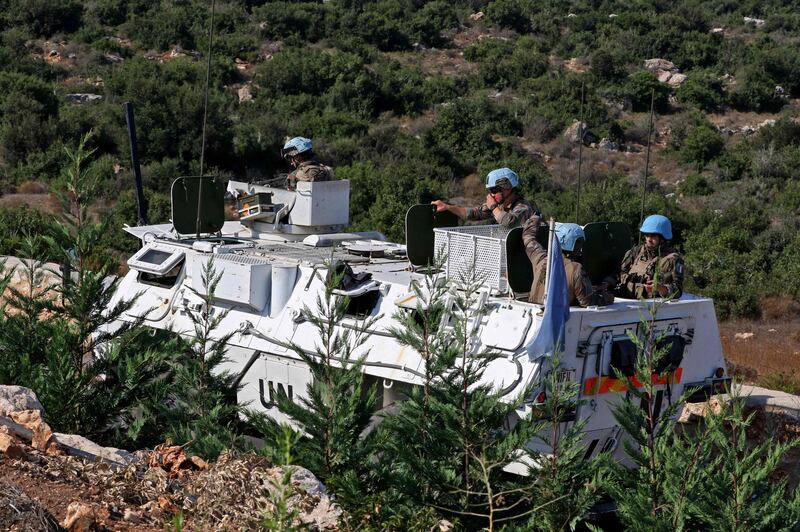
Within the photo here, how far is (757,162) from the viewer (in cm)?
2766

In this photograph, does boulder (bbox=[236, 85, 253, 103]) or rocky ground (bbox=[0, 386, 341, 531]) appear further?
boulder (bbox=[236, 85, 253, 103])

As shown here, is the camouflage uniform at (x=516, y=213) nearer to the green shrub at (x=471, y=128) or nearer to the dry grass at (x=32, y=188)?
the dry grass at (x=32, y=188)

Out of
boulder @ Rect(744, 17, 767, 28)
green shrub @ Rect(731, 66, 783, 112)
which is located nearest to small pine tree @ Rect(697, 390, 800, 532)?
green shrub @ Rect(731, 66, 783, 112)

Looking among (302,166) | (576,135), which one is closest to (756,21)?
(576,135)

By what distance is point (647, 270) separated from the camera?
8734 millimetres

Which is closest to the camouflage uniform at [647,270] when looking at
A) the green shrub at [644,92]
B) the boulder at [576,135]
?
the boulder at [576,135]

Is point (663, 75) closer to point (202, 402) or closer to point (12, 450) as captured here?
point (202, 402)

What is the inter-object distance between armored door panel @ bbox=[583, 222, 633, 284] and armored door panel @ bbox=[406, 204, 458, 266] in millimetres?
1164

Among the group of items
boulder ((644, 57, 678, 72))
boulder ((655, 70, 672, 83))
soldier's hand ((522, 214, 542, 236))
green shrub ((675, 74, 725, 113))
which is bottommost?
green shrub ((675, 74, 725, 113))

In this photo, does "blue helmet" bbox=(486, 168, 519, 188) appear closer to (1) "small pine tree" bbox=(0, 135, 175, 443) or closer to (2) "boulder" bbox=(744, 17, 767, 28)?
(1) "small pine tree" bbox=(0, 135, 175, 443)

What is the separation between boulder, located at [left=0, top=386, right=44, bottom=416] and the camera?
7.09m

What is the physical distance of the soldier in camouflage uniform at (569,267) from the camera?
7.91 meters

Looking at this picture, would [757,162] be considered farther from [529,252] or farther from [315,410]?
[315,410]

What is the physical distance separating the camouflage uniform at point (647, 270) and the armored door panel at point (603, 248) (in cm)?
16
